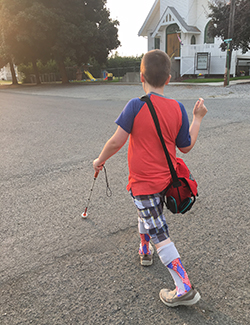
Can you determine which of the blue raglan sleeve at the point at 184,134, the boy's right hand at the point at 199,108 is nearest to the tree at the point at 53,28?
the boy's right hand at the point at 199,108

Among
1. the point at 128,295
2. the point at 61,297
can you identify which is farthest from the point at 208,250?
the point at 61,297

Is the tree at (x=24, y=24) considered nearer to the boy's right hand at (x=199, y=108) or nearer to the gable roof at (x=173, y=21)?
the gable roof at (x=173, y=21)

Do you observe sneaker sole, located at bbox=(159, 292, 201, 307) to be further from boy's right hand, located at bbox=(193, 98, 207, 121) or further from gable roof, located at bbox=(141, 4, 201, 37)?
gable roof, located at bbox=(141, 4, 201, 37)

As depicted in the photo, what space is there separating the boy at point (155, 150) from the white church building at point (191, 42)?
2491 cm

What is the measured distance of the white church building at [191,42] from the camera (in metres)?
25.3

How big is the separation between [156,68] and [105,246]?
1.82 meters

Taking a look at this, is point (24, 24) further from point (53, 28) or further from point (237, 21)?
point (237, 21)

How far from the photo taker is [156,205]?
2.19 metres

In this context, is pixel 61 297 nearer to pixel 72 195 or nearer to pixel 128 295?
pixel 128 295

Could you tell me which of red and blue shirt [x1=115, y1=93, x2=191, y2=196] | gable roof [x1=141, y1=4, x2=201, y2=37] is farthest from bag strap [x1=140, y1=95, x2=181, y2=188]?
gable roof [x1=141, y1=4, x2=201, y2=37]

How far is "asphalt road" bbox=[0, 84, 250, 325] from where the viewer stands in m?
2.21

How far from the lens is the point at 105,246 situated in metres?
2.99

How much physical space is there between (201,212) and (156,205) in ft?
5.30

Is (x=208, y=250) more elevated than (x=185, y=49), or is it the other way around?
(x=185, y=49)
